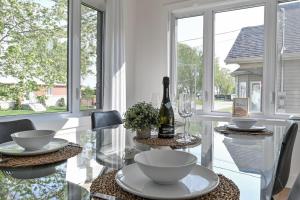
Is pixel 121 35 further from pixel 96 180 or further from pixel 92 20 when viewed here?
pixel 96 180

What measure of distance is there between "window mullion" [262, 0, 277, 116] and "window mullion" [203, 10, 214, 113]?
64 cm

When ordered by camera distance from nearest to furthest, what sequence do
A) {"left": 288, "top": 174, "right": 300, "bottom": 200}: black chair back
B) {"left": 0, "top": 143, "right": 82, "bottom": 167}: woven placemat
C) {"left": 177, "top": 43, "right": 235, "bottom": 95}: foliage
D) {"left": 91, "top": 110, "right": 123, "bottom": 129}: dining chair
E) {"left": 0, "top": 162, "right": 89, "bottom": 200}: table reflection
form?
1. {"left": 288, "top": 174, "right": 300, "bottom": 200}: black chair back
2. {"left": 0, "top": 162, "right": 89, "bottom": 200}: table reflection
3. {"left": 0, "top": 143, "right": 82, "bottom": 167}: woven placemat
4. {"left": 91, "top": 110, "right": 123, "bottom": 129}: dining chair
5. {"left": 177, "top": 43, "right": 235, "bottom": 95}: foliage

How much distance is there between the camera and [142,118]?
140 cm

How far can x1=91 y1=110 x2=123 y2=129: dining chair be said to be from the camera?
204cm

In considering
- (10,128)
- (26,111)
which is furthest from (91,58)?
(10,128)

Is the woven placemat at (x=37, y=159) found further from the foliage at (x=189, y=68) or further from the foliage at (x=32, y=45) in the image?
the foliage at (x=189, y=68)

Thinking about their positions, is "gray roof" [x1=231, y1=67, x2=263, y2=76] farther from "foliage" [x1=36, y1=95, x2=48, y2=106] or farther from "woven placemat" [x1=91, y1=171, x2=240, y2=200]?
"woven placemat" [x1=91, y1=171, x2=240, y2=200]

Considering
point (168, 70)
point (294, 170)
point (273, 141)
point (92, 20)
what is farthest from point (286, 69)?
point (92, 20)

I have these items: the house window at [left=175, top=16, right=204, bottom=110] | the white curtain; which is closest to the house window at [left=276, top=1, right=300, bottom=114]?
the house window at [left=175, top=16, right=204, bottom=110]

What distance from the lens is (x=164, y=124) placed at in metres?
1.44

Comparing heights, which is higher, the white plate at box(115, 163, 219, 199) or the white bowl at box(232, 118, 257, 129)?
the white bowl at box(232, 118, 257, 129)

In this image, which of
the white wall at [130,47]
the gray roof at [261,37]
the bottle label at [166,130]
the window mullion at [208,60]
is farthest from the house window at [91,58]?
the bottle label at [166,130]

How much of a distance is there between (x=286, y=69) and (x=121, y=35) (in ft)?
6.43

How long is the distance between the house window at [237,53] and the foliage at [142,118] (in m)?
1.98
